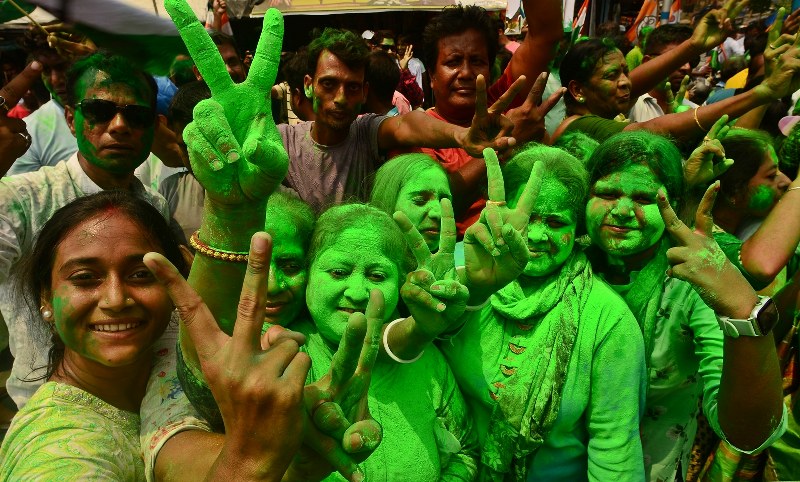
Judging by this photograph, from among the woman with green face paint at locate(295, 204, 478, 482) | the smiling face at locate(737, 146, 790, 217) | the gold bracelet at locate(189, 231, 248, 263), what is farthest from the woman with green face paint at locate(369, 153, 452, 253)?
the smiling face at locate(737, 146, 790, 217)

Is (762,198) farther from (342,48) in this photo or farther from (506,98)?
(342,48)

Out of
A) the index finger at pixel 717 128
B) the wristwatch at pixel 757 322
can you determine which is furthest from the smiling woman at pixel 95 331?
the index finger at pixel 717 128

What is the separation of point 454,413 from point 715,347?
923 mm

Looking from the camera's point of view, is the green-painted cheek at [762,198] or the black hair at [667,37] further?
the black hair at [667,37]

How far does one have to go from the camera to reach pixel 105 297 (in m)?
1.64

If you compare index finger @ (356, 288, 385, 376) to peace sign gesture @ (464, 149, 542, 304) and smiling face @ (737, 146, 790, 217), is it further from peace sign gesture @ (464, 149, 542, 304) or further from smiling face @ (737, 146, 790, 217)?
smiling face @ (737, 146, 790, 217)

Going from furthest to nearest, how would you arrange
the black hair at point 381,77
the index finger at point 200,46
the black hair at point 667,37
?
the black hair at point 667,37, the black hair at point 381,77, the index finger at point 200,46

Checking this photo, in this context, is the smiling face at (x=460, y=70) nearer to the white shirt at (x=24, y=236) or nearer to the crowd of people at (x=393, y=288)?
the crowd of people at (x=393, y=288)

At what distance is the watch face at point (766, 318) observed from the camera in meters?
1.75

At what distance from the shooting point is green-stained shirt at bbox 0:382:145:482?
1.43 meters

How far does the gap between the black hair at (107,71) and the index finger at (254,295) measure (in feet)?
5.97

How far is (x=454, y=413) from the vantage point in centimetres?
203

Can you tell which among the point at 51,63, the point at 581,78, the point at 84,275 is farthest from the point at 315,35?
the point at 84,275

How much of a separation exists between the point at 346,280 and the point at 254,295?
2.13ft
